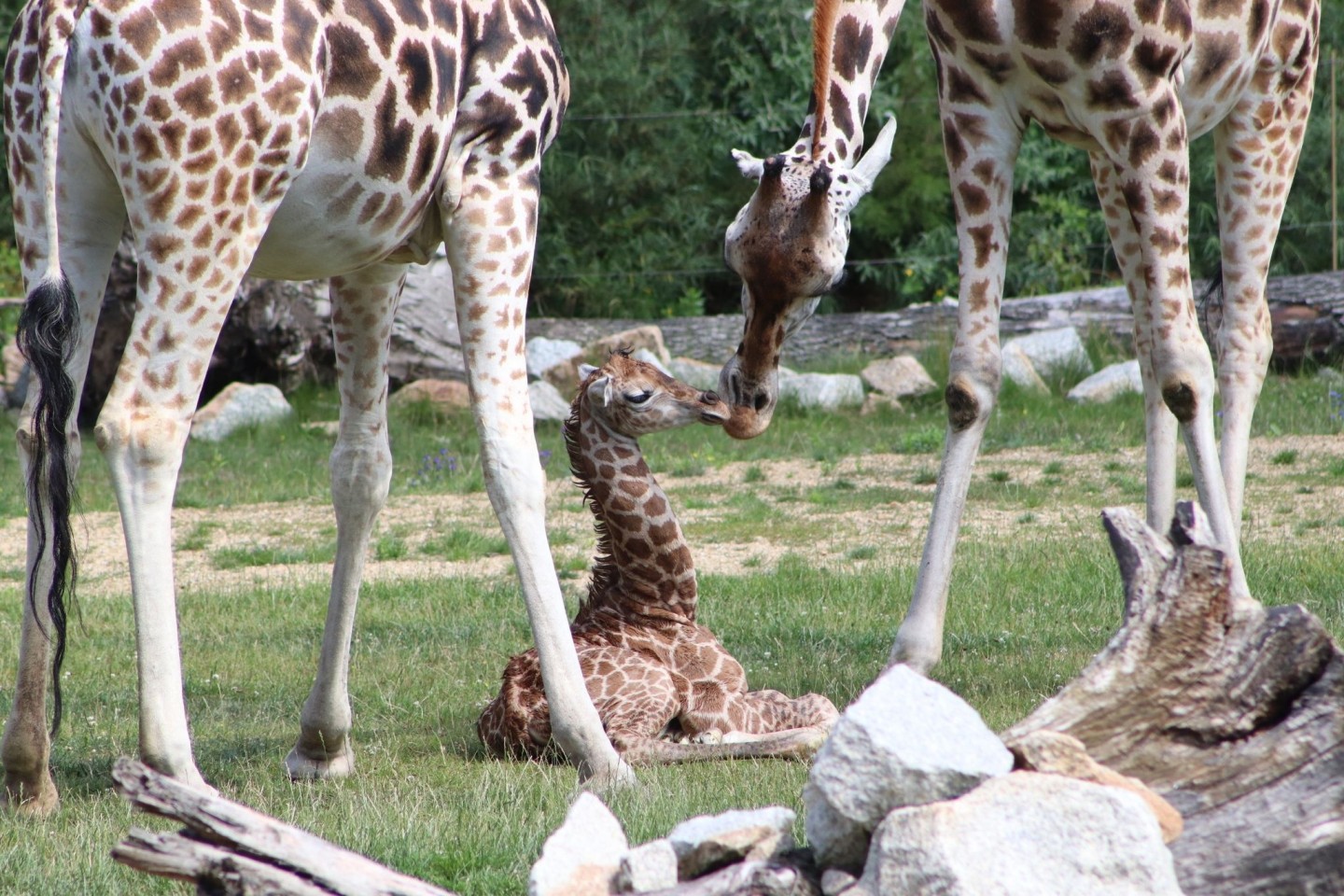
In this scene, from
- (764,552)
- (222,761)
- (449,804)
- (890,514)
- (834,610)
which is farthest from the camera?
(890,514)

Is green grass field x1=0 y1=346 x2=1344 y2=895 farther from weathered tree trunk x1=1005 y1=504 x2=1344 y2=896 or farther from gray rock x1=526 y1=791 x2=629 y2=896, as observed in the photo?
weathered tree trunk x1=1005 y1=504 x2=1344 y2=896

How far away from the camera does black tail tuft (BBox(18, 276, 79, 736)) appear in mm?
3396

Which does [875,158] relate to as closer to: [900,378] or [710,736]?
[710,736]

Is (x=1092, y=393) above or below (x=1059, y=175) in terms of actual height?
below

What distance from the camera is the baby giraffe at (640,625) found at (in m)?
4.55

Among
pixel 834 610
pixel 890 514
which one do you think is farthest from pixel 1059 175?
pixel 834 610

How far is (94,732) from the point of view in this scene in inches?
190

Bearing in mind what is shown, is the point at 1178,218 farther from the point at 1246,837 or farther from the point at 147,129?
the point at 147,129

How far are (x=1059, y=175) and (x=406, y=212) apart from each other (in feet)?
54.4

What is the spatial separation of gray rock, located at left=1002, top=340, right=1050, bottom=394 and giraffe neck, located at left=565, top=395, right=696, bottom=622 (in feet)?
28.4

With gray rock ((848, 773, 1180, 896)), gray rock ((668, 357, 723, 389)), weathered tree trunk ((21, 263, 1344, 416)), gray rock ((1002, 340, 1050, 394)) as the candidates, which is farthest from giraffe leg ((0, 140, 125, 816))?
gray rock ((1002, 340, 1050, 394))

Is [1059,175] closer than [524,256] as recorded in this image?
No

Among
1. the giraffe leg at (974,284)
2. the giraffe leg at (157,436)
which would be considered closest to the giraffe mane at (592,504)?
the giraffe leg at (974,284)

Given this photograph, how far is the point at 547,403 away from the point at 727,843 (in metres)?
10.1
